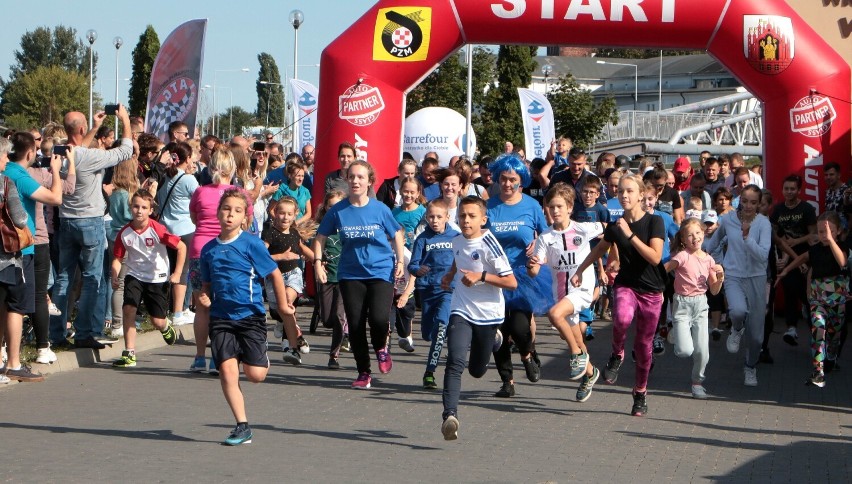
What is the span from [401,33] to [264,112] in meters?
141

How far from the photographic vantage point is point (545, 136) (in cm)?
2612

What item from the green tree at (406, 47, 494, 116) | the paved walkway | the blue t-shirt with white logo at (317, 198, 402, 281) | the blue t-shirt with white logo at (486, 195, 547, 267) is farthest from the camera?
the green tree at (406, 47, 494, 116)

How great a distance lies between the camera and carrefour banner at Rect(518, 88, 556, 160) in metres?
25.9

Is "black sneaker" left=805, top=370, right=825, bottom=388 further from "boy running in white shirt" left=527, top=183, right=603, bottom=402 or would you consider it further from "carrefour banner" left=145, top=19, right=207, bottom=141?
"carrefour banner" left=145, top=19, right=207, bottom=141

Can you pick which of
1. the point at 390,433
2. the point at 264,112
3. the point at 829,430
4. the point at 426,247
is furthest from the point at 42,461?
the point at 264,112

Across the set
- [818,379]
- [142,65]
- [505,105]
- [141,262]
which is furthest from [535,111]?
[142,65]

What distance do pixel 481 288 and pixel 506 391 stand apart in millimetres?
1744

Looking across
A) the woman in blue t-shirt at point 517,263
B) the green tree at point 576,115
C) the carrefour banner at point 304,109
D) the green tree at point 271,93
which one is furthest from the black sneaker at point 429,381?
the green tree at point 271,93

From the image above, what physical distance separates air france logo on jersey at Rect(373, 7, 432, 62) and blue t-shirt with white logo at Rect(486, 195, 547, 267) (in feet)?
22.0

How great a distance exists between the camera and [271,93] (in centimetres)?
15200

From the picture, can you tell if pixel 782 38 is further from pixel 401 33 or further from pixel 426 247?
pixel 426 247

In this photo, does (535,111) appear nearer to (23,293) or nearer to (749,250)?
(749,250)

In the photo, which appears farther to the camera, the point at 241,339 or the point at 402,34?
the point at 402,34

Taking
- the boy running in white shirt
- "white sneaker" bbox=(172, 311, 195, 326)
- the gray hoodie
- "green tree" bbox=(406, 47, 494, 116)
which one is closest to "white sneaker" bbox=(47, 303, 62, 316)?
"white sneaker" bbox=(172, 311, 195, 326)
